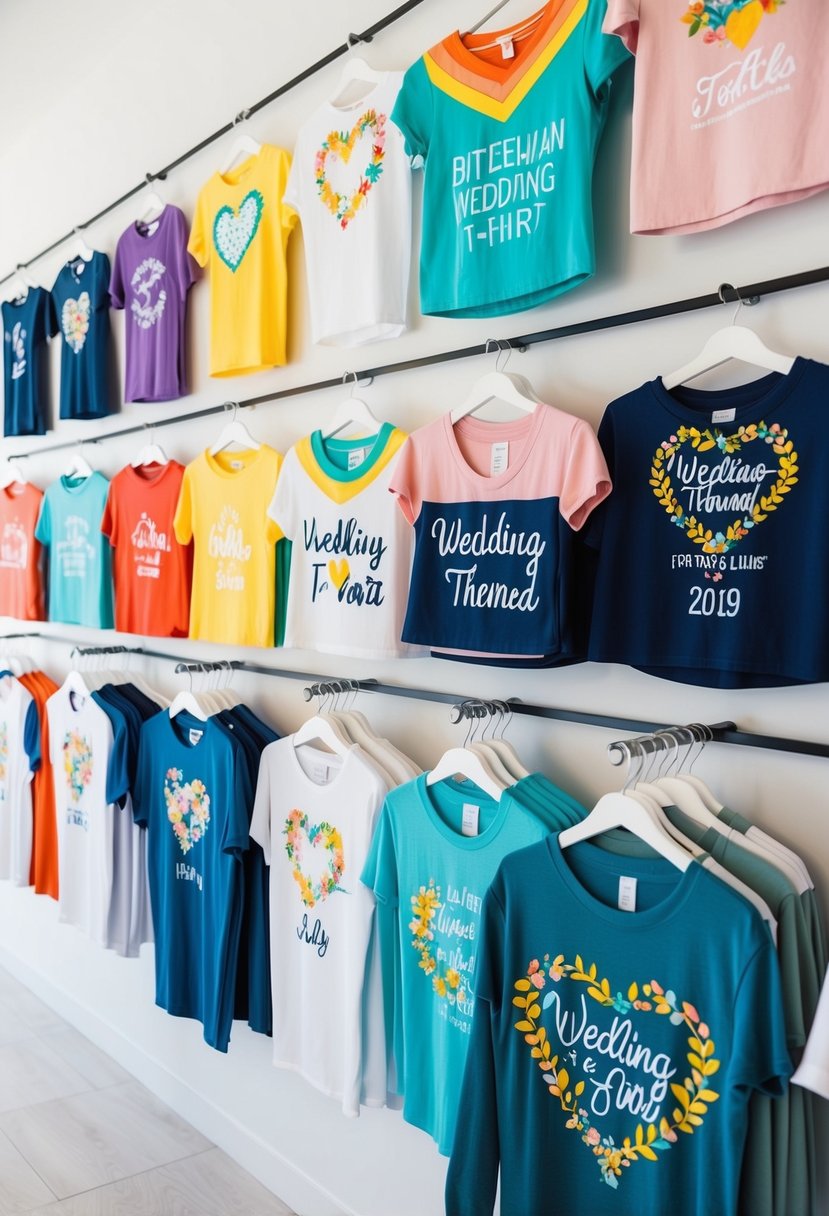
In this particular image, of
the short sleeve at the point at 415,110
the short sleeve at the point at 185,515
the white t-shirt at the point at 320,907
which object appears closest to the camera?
the short sleeve at the point at 415,110

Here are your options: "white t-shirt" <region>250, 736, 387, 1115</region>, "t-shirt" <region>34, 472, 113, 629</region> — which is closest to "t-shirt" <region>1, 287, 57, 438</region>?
"t-shirt" <region>34, 472, 113, 629</region>

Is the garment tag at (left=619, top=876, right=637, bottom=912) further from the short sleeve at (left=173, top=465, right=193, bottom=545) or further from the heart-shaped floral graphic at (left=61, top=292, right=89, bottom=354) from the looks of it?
the heart-shaped floral graphic at (left=61, top=292, right=89, bottom=354)

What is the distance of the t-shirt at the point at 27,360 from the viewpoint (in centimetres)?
328

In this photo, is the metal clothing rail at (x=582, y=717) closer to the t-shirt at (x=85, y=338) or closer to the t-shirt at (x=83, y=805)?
the t-shirt at (x=83, y=805)

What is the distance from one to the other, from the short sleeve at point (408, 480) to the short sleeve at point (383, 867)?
21.4 inches

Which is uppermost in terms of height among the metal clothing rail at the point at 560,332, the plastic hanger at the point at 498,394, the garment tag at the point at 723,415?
the metal clothing rail at the point at 560,332

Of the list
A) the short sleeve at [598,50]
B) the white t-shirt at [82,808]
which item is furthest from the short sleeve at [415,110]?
the white t-shirt at [82,808]

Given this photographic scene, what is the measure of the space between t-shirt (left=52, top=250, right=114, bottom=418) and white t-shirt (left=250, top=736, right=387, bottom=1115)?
1456 mm

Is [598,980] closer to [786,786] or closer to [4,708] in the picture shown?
[786,786]

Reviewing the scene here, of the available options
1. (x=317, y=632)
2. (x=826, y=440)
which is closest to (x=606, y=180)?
(x=826, y=440)

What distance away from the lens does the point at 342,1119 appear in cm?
220

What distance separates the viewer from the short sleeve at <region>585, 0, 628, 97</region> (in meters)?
1.48

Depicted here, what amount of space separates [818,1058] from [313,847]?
3.54 feet

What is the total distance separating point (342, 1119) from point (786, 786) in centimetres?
137
